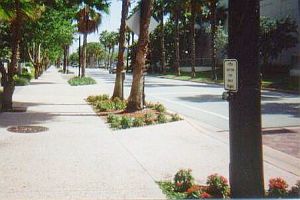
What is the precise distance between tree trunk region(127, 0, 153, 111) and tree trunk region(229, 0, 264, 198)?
33.7 ft

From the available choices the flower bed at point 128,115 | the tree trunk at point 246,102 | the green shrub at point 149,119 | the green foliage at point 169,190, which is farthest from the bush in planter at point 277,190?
the green shrub at point 149,119

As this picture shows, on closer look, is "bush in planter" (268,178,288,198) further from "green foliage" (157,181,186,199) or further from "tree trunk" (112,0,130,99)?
"tree trunk" (112,0,130,99)

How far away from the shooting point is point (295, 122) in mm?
13164

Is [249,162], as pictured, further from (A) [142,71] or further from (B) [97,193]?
(A) [142,71]

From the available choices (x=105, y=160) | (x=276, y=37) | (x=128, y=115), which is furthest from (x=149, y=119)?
(x=276, y=37)

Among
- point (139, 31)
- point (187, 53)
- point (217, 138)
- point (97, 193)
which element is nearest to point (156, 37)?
point (187, 53)

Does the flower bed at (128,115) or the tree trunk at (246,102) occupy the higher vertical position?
the tree trunk at (246,102)

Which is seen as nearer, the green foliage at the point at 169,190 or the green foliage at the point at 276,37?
the green foliage at the point at 169,190

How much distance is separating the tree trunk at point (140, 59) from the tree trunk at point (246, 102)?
10.3 m

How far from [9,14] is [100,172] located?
951cm

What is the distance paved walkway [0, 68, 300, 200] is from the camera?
592cm

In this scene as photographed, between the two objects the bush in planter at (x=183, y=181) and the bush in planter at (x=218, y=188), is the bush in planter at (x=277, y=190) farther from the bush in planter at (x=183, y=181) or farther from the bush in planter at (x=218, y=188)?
the bush in planter at (x=183, y=181)

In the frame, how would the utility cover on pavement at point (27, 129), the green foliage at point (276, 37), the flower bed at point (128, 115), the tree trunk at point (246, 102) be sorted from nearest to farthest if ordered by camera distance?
the tree trunk at point (246, 102), the utility cover on pavement at point (27, 129), the flower bed at point (128, 115), the green foliage at point (276, 37)

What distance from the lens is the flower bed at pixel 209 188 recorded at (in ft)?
17.5
